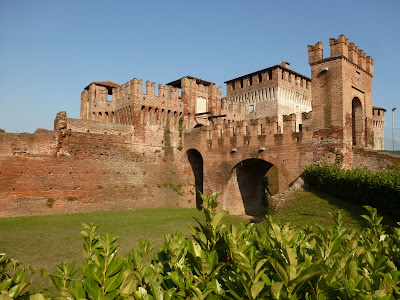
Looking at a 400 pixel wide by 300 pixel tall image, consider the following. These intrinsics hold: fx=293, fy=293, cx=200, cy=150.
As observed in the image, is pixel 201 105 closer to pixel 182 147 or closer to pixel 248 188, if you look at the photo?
pixel 182 147

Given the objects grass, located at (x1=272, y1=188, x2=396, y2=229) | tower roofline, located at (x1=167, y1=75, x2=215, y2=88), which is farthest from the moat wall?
grass, located at (x1=272, y1=188, x2=396, y2=229)

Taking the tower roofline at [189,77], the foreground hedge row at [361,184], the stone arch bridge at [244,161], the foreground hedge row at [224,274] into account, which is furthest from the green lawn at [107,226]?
the tower roofline at [189,77]

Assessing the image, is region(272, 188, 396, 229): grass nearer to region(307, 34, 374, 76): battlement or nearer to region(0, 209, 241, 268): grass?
region(0, 209, 241, 268): grass

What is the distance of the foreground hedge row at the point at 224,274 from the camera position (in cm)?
220

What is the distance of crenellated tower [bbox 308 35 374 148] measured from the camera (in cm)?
1611

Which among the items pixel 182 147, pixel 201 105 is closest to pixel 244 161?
pixel 182 147

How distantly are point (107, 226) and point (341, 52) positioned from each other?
15.9 m

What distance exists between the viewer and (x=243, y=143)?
65.8 ft

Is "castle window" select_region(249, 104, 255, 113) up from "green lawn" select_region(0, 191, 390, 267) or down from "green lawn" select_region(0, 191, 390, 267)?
up

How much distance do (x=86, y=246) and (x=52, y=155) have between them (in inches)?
686

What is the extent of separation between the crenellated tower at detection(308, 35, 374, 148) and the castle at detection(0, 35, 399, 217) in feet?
0.19

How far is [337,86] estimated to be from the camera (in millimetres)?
16281

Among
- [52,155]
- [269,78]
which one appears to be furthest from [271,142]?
[269,78]

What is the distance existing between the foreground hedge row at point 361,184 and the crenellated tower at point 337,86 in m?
2.09
